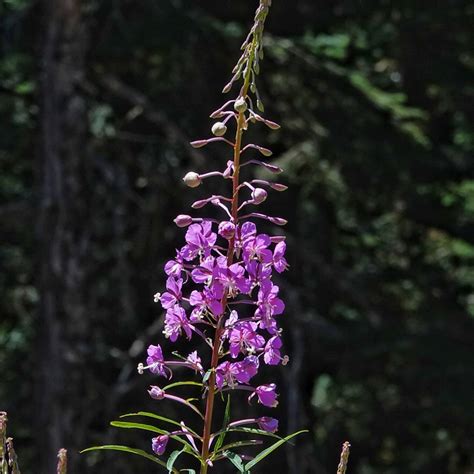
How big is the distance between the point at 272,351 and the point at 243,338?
7cm

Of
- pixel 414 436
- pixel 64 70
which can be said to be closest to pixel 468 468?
pixel 414 436

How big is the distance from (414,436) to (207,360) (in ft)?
13.2

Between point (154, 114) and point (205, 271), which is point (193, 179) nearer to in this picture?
point (205, 271)

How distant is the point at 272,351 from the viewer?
83.6 inches

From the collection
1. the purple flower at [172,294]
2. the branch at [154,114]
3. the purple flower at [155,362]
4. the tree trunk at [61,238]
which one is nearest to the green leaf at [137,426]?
the purple flower at [155,362]

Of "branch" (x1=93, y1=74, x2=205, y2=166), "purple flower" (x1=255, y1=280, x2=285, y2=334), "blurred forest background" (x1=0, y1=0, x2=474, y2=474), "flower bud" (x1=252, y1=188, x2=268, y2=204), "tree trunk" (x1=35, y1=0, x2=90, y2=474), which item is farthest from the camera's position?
"branch" (x1=93, y1=74, x2=205, y2=166)

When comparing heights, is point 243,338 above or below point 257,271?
below

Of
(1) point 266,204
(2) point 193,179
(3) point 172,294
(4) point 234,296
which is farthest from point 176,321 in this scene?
(1) point 266,204

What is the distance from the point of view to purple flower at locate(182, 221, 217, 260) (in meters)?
2.10

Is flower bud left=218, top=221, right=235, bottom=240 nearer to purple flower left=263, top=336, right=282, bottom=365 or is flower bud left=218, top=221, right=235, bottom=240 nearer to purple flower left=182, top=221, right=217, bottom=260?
purple flower left=182, top=221, right=217, bottom=260

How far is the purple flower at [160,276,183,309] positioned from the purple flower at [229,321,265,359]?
0.50 ft

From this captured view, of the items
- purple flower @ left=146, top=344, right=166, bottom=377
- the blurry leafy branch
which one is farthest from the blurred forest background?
the blurry leafy branch

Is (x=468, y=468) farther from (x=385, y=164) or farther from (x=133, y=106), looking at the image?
(x=133, y=106)

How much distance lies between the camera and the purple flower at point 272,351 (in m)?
2.11
